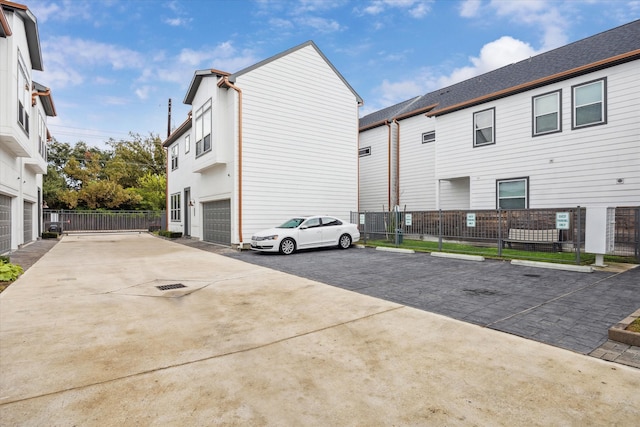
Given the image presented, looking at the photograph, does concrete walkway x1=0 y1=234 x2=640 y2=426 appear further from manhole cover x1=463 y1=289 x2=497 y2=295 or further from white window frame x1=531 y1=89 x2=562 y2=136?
white window frame x1=531 y1=89 x2=562 y2=136

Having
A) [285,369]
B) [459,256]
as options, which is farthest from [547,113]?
[285,369]

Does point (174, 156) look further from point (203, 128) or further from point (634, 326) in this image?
point (634, 326)

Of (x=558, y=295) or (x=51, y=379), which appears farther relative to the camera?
(x=558, y=295)

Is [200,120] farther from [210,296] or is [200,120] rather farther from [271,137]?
[210,296]

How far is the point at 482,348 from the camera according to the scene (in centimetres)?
356

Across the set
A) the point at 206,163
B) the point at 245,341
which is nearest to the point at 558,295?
the point at 245,341

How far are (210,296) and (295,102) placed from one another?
11.5 meters

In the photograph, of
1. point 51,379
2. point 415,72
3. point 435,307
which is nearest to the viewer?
point 51,379

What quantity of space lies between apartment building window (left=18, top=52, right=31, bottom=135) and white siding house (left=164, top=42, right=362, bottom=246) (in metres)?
6.39

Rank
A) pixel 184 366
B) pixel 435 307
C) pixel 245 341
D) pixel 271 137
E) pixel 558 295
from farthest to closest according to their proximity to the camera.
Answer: pixel 271 137 → pixel 558 295 → pixel 435 307 → pixel 245 341 → pixel 184 366

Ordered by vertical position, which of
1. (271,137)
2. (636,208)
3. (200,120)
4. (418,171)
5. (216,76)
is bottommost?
(636,208)

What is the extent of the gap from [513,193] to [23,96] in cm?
1860

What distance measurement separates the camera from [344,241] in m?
13.6

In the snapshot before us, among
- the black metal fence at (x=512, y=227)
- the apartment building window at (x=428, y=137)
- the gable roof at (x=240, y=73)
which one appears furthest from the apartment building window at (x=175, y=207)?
the apartment building window at (x=428, y=137)
